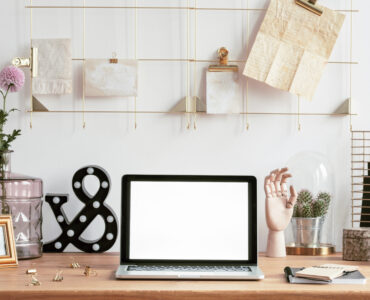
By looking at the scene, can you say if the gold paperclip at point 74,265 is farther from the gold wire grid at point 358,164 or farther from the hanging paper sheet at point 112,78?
the gold wire grid at point 358,164

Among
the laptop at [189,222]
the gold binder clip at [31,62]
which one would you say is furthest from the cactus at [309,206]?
the gold binder clip at [31,62]

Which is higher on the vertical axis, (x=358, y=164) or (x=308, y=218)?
(x=358, y=164)

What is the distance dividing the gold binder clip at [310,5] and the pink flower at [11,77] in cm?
84

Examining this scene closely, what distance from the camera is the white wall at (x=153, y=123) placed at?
5.55 ft

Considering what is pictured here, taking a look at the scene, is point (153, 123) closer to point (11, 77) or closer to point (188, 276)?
point (11, 77)

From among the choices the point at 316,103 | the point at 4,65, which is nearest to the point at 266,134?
the point at 316,103

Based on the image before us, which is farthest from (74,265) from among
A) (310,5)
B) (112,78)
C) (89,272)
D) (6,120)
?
(310,5)

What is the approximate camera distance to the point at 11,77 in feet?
5.13

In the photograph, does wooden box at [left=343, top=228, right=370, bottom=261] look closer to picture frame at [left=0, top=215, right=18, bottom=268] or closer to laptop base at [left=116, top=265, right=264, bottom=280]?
laptop base at [left=116, top=265, right=264, bottom=280]

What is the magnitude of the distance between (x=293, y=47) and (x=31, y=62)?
78 centimetres

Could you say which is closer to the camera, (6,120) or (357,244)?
(357,244)

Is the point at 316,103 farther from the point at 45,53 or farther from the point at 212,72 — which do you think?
the point at 45,53

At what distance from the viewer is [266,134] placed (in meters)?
1.71

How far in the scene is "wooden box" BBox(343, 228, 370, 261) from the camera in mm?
1468
